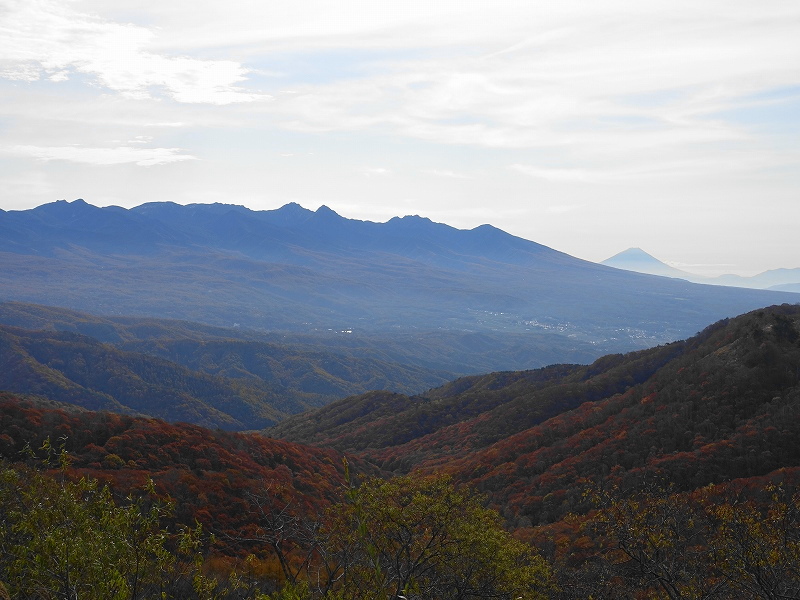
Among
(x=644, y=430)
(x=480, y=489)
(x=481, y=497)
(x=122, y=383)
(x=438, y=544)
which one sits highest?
(x=481, y=497)

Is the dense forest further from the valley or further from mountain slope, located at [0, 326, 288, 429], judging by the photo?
mountain slope, located at [0, 326, 288, 429]

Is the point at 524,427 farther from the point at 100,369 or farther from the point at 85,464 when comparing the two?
the point at 100,369

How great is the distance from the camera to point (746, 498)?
26297mm

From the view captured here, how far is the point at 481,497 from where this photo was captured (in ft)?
54.5

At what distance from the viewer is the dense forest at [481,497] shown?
1066 centimetres

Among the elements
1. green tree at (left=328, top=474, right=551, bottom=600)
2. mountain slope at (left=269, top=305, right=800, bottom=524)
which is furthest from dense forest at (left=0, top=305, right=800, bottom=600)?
mountain slope at (left=269, top=305, right=800, bottom=524)

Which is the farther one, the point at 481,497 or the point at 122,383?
the point at 122,383

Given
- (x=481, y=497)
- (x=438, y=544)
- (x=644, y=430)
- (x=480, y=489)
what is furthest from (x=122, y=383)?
(x=438, y=544)

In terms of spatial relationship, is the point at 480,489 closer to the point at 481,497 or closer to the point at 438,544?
the point at 481,497

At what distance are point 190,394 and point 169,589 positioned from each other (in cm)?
15841

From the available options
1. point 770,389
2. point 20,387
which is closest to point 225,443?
point 770,389

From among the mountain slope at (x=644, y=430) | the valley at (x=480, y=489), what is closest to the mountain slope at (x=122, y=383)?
the valley at (x=480, y=489)

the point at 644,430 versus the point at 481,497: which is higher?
the point at 481,497

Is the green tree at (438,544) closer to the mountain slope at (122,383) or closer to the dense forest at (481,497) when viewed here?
the dense forest at (481,497)
